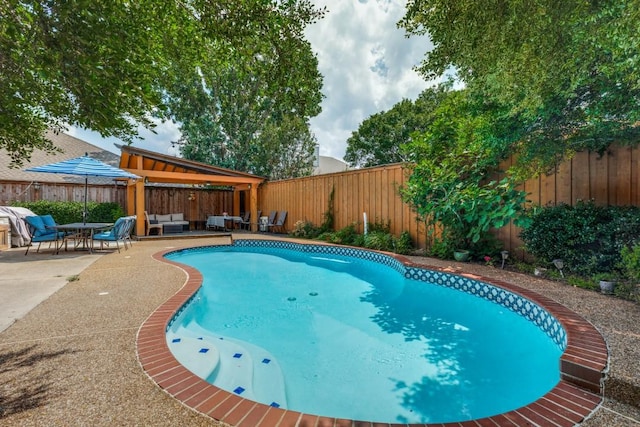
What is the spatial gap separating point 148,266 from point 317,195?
6.54 metres

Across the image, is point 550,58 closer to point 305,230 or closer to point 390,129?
point 305,230

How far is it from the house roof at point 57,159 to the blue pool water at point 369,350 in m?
8.33

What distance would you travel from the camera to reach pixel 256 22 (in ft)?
10.2

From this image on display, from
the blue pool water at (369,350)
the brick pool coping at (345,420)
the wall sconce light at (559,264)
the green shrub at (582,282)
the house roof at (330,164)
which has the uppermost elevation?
the house roof at (330,164)

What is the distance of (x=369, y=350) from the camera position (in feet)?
11.1

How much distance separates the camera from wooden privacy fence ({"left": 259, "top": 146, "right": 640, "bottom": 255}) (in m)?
4.68

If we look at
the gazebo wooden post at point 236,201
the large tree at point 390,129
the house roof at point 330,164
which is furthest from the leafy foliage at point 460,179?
the house roof at point 330,164

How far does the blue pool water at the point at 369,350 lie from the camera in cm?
251

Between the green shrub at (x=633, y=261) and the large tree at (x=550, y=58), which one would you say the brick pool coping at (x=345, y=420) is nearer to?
the green shrub at (x=633, y=261)

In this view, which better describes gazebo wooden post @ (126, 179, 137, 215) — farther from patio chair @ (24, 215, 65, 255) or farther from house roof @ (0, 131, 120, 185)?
patio chair @ (24, 215, 65, 255)

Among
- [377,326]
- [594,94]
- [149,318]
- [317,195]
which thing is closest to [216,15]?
[149,318]

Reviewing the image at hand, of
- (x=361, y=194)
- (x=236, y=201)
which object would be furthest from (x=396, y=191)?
(x=236, y=201)

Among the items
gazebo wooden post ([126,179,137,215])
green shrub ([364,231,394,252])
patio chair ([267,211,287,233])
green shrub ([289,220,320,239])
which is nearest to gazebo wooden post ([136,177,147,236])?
gazebo wooden post ([126,179,137,215])

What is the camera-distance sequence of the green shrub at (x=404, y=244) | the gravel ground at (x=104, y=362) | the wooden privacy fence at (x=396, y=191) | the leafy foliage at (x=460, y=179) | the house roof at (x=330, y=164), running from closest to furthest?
the gravel ground at (x=104, y=362) → the wooden privacy fence at (x=396, y=191) → the leafy foliage at (x=460, y=179) → the green shrub at (x=404, y=244) → the house roof at (x=330, y=164)
